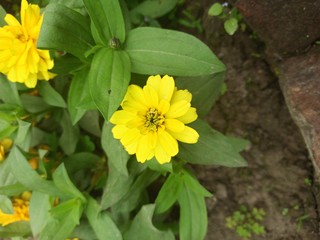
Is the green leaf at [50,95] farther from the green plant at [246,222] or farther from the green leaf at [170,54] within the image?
the green plant at [246,222]

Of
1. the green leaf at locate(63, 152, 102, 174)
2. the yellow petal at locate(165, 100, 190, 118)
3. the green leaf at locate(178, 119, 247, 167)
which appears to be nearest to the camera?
the yellow petal at locate(165, 100, 190, 118)

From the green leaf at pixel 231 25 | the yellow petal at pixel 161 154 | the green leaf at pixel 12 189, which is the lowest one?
the green leaf at pixel 12 189

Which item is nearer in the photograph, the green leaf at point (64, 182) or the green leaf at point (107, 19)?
the green leaf at point (107, 19)

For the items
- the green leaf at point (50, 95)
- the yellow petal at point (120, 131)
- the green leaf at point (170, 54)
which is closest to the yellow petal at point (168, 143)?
the yellow petal at point (120, 131)

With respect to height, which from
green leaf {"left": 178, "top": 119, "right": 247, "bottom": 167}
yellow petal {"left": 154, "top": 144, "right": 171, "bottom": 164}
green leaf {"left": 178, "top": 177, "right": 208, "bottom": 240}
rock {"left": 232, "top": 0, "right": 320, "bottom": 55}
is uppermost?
rock {"left": 232, "top": 0, "right": 320, "bottom": 55}

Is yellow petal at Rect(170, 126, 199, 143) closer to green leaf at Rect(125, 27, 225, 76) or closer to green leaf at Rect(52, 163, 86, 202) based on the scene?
green leaf at Rect(125, 27, 225, 76)

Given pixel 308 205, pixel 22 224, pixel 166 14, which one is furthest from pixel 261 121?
pixel 22 224

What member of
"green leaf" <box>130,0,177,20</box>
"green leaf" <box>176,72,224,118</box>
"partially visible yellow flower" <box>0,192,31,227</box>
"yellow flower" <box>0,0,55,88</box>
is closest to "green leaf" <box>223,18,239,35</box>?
"green leaf" <box>176,72,224,118</box>
